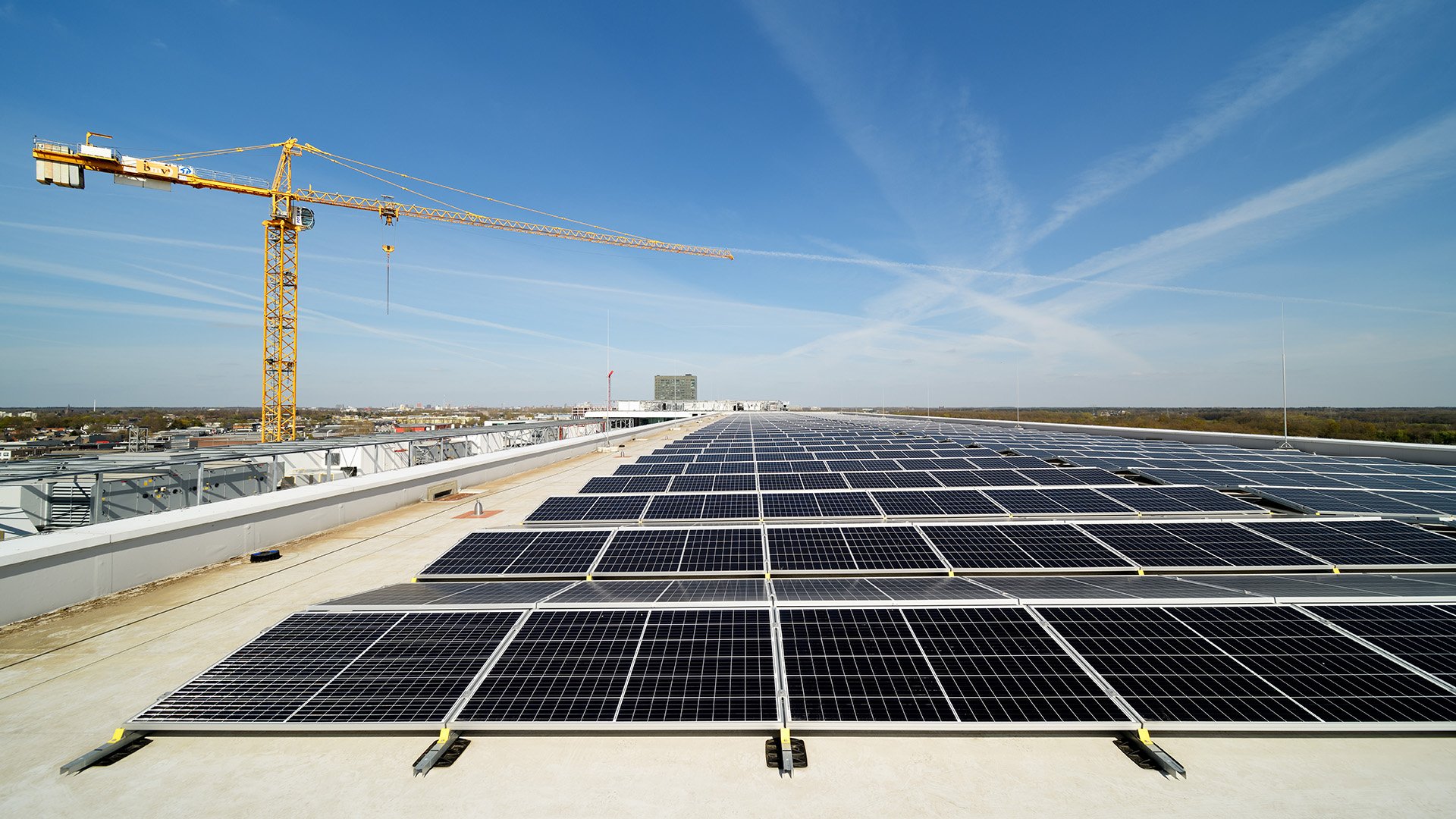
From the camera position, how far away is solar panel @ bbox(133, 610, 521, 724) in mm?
5160

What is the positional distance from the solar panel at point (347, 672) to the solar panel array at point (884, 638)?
2 cm

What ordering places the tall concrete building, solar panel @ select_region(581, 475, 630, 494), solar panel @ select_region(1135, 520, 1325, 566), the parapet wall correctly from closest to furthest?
the parapet wall → solar panel @ select_region(1135, 520, 1325, 566) → solar panel @ select_region(581, 475, 630, 494) → the tall concrete building

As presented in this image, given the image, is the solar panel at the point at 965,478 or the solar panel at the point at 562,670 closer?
the solar panel at the point at 562,670

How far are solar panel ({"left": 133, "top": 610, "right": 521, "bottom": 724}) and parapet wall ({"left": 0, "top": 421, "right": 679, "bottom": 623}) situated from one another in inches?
263

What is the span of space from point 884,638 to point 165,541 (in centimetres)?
1475

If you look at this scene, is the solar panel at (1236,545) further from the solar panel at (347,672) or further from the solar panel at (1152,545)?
the solar panel at (347,672)

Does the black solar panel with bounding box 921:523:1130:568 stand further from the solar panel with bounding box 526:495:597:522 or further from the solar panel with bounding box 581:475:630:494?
the solar panel with bounding box 581:475:630:494

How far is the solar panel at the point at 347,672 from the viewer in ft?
16.9

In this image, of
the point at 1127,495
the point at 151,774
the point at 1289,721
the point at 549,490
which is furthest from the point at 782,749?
the point at 549,490

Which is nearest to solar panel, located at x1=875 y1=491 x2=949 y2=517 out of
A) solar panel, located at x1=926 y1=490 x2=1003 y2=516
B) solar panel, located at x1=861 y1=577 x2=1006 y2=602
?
solar panel, located at x1=926 y1=490 x2=1003 y2=516

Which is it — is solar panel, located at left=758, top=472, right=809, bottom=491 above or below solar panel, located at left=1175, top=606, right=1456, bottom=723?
above

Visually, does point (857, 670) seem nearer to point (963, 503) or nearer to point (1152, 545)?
point (1152, 545)

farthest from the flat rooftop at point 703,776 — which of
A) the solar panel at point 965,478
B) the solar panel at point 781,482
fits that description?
the solar panel at point 965,478

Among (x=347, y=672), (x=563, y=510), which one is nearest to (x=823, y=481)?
(x=563, y=510)
